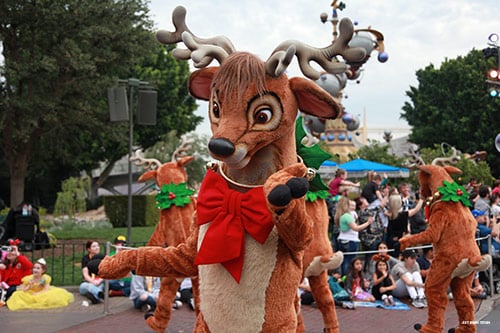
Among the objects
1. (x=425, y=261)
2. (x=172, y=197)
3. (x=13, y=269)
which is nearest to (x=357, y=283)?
(x=425, y=261)

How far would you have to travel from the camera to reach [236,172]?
3102mm

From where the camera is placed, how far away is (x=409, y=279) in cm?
852

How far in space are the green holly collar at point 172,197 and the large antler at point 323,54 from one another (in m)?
3.87

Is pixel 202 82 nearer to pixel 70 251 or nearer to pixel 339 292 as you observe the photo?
pixel 339 292

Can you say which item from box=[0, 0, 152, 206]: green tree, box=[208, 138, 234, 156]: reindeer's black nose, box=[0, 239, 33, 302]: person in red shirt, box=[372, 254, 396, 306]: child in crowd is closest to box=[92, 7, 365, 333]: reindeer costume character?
box=[208, 138, 234, 156]: reindeer's black nose

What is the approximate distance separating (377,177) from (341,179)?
1115 mm

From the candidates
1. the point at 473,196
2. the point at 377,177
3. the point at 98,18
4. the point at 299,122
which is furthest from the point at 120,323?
the point at 98,18

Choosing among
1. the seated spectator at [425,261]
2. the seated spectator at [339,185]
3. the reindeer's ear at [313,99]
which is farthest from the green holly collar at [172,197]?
the seated spectator at [425,261]

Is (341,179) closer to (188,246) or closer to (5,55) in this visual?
(188,246)

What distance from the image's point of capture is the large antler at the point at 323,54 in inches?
118

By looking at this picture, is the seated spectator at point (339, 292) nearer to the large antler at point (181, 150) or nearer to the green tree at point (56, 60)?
the large antler at point (181, 150)

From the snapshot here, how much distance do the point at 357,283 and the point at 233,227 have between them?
6.23 m

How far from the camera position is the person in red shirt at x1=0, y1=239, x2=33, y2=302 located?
873 cm

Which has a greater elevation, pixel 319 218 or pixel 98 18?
pixel 98 18
